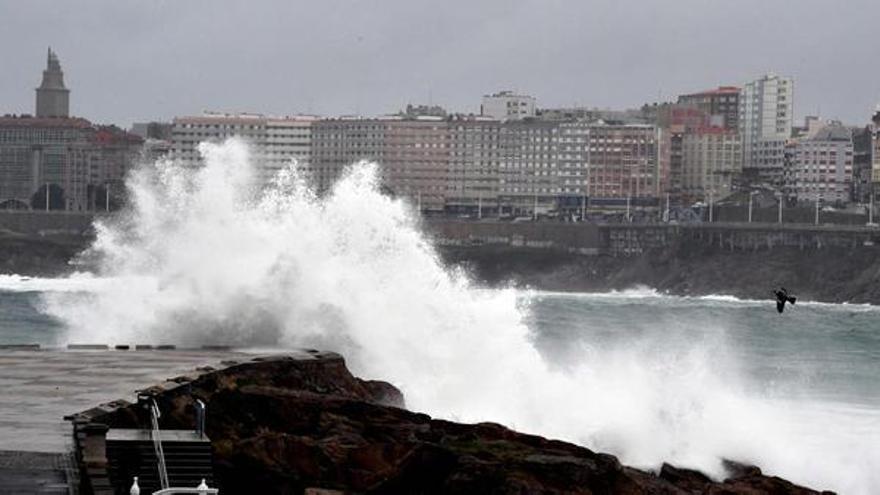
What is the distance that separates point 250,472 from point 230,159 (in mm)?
25482

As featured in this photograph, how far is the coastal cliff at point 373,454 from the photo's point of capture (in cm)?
2148

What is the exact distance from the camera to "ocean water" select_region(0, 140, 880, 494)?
32.1m

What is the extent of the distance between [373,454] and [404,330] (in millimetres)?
13447

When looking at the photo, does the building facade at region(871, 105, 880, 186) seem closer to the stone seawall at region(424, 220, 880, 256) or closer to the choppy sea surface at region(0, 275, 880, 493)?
the stone seawall at region(424, 220, 880, 256)

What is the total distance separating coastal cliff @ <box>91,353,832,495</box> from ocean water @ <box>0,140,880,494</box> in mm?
4801

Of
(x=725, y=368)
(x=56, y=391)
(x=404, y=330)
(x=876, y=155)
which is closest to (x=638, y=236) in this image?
(x=876, y=155)

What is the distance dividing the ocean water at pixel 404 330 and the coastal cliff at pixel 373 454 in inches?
189

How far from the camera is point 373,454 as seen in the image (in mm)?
22891

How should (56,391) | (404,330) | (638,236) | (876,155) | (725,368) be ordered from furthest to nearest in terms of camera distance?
(876,155) < (638,236) < (725,368) < (404,330) < (56,391)

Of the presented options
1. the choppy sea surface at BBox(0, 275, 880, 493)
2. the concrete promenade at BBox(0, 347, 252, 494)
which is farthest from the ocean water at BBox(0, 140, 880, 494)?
the concrete promenade at BBox(0, 347, 252, 494)

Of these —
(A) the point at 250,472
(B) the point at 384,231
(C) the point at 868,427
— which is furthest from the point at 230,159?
(A) the point at 250,472

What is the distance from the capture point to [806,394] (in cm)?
4800

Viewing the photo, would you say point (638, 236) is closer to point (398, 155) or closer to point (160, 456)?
point (398, 155)

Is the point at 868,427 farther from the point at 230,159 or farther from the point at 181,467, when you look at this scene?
the point at 181,467
